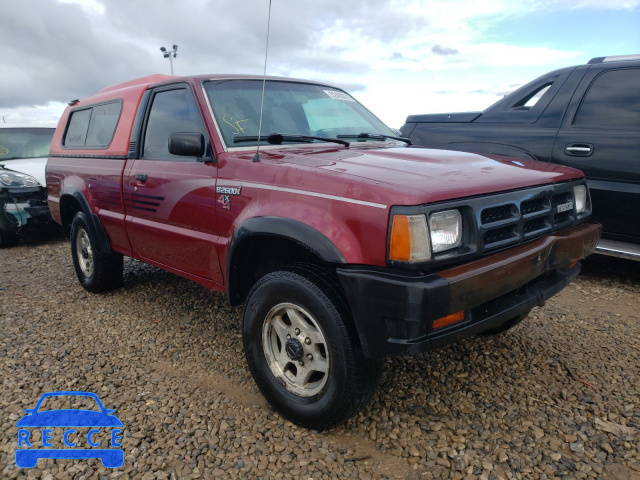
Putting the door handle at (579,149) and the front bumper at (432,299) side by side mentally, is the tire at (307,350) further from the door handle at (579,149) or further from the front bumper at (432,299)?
the door handle at (579,149)

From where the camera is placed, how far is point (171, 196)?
3.13 m

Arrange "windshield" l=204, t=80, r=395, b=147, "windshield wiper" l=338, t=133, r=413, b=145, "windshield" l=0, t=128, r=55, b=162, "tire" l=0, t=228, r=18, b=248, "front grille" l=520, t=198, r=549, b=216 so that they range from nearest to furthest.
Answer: "front grille" l=520, t=198, r=549, b=216
"windshield" l=204, t=80, r=395, b=147
"windshield wiper" l=338, t=133, r=413, b=145
"tire" l=0, t=228, r=18, b=248
"windshield" l=0, t=128, r=55, b=162

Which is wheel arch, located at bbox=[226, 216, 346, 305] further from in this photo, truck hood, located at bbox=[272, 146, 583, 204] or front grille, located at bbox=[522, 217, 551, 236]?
front grille, located at bbox=[522, 217, 551, 236]

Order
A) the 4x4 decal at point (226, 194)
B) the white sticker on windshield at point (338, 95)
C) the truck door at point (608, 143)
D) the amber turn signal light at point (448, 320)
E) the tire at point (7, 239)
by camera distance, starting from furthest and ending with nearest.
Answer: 1. the tire at point (7, 239)
2. the truck door at point (608, 143)
3. the white sticker on windshield at point (338, 95)
4. the 4x4 decal at point (226, 194)
5. the amber turn signal light at point (448, 320)

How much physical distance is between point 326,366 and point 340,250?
60 centimetres

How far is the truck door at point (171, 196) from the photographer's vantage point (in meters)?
2.90

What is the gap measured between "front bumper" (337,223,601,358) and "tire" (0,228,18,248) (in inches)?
254

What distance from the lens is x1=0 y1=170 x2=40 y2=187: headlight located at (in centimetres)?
653

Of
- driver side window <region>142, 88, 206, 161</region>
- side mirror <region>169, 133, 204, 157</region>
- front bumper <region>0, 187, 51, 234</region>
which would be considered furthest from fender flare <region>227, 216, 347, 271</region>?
front bumper <region>0, 187, 51, 234</region>

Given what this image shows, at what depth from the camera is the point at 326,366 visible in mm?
2262

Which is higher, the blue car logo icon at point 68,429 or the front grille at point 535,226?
the front grille at point 535,226

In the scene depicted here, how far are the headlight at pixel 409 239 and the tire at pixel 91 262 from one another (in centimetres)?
312

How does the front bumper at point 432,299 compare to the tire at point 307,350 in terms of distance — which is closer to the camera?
the front bumper at point 432,299

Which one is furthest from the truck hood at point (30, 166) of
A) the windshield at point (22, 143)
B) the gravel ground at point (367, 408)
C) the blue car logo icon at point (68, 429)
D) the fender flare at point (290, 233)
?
the fender flare at point (290, 233)
